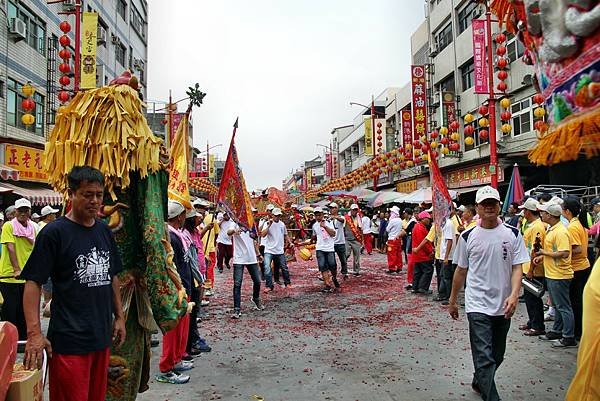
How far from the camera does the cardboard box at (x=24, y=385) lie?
7.49ft

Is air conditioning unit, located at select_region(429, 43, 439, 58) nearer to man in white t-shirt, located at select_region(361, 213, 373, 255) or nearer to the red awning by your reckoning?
man in white t-shirt, located at select_region(361, 213, 373, 255)

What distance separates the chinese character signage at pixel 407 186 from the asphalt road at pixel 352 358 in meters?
22.0

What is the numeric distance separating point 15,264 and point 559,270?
7.08 m

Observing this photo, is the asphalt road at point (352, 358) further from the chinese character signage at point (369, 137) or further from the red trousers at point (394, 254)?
the chinese character signage at point (369, 137)

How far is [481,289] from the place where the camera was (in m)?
4.33

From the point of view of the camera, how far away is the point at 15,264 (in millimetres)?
6430

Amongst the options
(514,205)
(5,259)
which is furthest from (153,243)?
(514,205)

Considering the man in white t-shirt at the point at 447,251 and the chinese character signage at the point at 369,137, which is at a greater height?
the chinese character signage at the point at 369,137

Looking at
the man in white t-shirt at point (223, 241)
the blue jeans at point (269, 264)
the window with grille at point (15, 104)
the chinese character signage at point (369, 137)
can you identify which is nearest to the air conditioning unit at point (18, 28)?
the window with grille at point (15, 104)

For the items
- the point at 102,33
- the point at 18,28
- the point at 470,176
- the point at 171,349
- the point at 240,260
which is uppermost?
the point at 102,33

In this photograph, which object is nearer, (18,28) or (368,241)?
(18,28)

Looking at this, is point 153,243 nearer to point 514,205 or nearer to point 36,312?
point 36,312

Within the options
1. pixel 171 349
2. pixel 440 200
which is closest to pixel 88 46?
pixel 440 200

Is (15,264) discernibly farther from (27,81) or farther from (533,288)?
(27,81)
